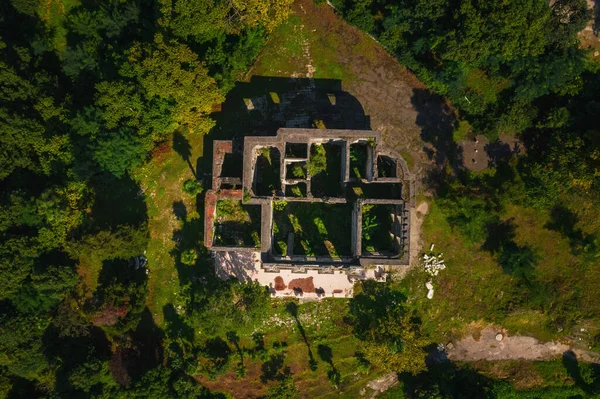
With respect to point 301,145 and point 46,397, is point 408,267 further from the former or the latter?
point 46,397

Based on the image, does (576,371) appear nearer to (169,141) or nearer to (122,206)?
(169,141)

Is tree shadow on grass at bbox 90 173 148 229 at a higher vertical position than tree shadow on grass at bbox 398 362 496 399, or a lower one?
higher

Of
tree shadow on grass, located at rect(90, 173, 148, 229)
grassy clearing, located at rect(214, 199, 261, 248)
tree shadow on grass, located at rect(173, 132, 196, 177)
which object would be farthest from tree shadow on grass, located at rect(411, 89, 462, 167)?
tree shadow on grass, located at rect(90, 173, 148, 229)

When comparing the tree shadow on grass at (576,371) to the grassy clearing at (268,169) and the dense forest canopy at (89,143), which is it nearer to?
the dense forest canopy at (89,143)

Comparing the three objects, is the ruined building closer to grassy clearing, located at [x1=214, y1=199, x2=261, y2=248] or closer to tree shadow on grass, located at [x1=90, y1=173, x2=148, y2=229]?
grassy clearing, located at [x1=214, y1=199, x2=261, y2=248]

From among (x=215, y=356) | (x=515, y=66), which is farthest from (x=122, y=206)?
(x=515, y=66)

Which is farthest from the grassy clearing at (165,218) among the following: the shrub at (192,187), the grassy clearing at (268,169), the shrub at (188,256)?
the grassy clearing at (268,169)
